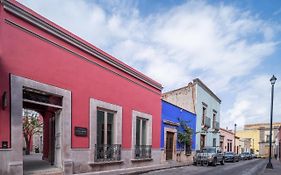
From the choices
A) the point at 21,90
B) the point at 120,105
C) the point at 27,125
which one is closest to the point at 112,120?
the point at 120,105

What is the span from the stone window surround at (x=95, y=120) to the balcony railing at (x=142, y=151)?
211 centimetres

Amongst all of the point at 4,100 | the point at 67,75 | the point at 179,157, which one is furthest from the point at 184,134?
the point at 4,100

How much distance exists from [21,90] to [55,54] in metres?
2.22

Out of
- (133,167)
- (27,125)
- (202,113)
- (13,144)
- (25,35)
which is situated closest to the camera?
(13,144)

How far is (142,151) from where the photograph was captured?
17.8 metres

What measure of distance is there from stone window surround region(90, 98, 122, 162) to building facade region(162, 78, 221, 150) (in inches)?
627

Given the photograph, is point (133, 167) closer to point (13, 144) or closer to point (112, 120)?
point (112, 120)

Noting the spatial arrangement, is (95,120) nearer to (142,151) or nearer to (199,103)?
(142,151)

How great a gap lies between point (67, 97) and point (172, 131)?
12.9 metres

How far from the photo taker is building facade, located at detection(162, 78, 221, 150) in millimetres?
31031

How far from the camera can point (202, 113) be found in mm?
33375

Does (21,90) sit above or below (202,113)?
above

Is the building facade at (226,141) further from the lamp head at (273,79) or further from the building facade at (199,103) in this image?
the lamp head at (273,79)

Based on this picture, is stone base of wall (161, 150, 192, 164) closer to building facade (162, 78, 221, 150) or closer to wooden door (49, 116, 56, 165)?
building facade (162, 78, 221, 150)
